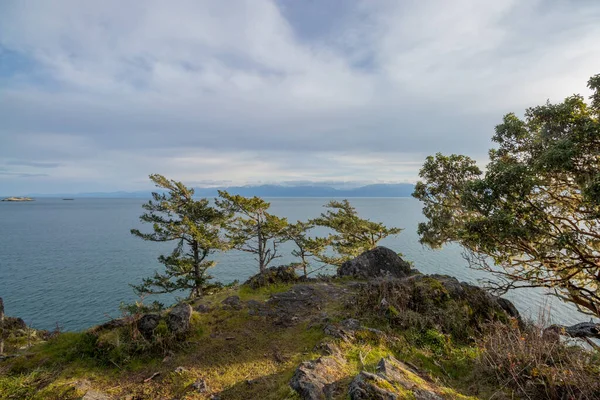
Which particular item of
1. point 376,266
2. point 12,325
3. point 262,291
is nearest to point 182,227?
point 12,325

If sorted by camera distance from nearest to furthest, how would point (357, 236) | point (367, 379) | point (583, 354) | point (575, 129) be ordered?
point (367, 379), point (583, 354), point (575, 129), point (357, 236)

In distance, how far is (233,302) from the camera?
39.6 ft

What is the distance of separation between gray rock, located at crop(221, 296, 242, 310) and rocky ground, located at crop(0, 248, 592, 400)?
0.18ft

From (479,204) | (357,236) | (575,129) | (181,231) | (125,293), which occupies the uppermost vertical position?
(575,129)

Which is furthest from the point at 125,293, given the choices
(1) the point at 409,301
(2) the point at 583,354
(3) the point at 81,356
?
(2) the point at 583,354

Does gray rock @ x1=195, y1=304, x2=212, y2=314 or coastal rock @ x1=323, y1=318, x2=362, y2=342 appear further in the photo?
gray rock @ x1=195, y1=304, x2=212, y2=314

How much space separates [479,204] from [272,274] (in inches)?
392

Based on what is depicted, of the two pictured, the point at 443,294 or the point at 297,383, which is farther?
the point at 443,294

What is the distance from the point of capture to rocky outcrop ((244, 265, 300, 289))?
1414 cm

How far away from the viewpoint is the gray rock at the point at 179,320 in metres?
9.23

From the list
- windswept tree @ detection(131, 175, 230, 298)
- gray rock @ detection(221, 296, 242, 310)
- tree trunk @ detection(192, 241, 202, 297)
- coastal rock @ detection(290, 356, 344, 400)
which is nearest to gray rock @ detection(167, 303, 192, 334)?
gray rock @ detection(221, 296, 242, 310)

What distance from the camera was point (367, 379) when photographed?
5.52 meters

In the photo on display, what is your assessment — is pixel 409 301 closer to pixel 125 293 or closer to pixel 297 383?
pixel 297 383

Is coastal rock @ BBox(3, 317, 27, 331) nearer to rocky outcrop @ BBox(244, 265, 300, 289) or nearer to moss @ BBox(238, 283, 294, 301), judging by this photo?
moss @ BBox(238, 283, 294, 301)
